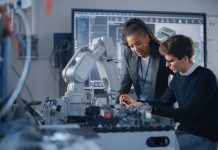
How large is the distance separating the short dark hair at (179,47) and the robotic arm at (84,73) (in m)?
0.33

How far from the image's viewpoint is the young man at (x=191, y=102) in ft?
6.17

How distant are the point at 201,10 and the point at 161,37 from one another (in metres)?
Answer: 0.57

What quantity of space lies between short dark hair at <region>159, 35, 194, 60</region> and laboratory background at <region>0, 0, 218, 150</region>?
300mm

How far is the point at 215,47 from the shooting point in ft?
12.2

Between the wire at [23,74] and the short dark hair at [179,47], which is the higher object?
the short dark hair at [179,47]

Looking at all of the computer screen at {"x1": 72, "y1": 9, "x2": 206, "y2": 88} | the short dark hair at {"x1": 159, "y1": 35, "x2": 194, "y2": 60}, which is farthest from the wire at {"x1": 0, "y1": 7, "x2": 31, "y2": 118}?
the computer screen at {"x1": 72, "y1": 9, "x2": 206, "y2": 88}

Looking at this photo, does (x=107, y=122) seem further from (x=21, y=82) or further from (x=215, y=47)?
(x=215, y=47)

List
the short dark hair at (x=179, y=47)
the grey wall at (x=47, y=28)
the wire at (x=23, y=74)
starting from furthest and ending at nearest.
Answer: the grey wall at (x=47, y=28) → the short dark hair at (x=179, y=47) → the wire at (x=23, y=74)

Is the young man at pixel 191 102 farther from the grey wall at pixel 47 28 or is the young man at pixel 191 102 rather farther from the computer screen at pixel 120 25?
the grey wall at pixel 47 28

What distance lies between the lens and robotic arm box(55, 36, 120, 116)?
67.2 inches

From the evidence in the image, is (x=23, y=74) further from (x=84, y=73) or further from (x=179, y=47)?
(x=179, y=47)

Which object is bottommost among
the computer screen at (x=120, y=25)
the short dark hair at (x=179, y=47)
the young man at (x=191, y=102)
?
the young man at (x=191, y=102)

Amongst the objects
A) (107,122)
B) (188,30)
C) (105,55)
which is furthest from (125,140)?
(188,30)

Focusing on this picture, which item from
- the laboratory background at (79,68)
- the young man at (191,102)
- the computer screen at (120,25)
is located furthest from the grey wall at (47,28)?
the young man at (191,102)
